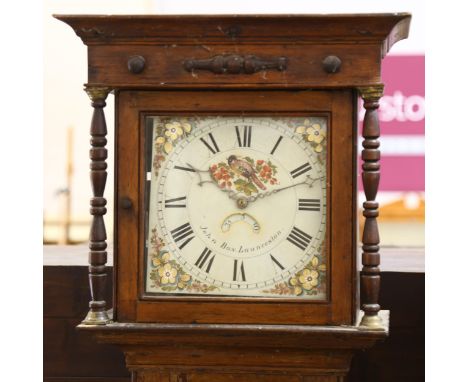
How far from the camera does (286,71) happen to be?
7.18 feet

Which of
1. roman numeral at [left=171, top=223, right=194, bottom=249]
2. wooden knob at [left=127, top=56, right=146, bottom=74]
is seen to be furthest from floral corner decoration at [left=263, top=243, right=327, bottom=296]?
wooden knob at [left=127, top=56, right=146, bottom=74]

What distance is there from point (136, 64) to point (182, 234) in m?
0.43

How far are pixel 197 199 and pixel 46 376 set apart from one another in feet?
3.04

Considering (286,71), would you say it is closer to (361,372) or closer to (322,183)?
(322,183)

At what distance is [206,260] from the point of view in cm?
225

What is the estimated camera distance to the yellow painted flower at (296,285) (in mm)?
2219

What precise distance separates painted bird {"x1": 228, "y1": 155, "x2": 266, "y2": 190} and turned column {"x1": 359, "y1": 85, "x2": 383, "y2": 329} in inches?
10.7

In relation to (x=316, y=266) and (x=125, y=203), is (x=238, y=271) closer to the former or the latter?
(x=316, y=266)

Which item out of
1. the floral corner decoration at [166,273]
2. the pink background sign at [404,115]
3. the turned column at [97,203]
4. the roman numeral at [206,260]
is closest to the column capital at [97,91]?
the turned column at [97,203]

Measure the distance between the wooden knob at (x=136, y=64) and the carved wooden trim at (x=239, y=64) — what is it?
0.13m

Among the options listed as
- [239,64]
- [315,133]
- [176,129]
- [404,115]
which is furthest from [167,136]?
[404,115]

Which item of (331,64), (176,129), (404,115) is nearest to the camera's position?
(331,64)

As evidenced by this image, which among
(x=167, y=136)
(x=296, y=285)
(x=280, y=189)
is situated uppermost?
(x=167, y=136)
